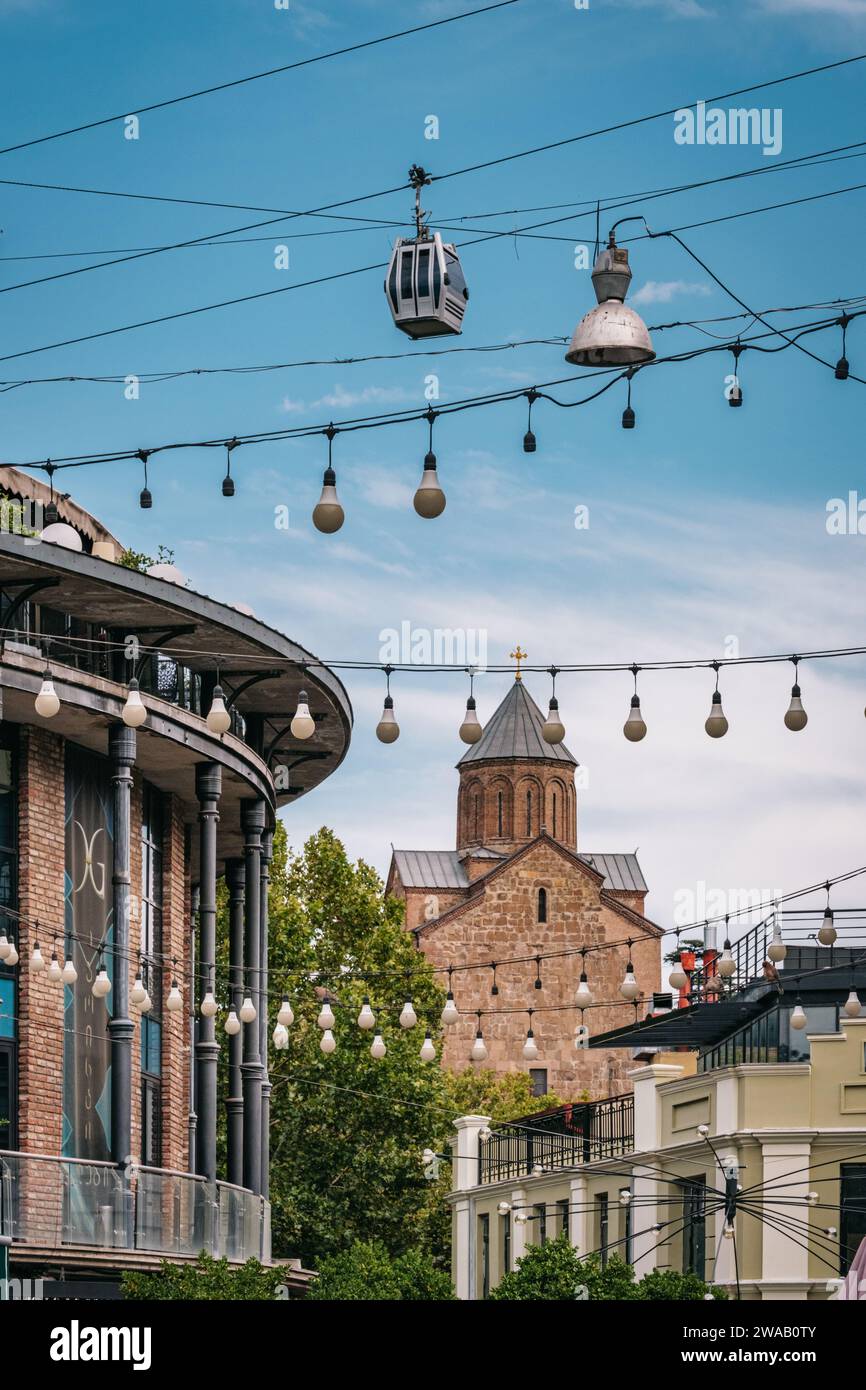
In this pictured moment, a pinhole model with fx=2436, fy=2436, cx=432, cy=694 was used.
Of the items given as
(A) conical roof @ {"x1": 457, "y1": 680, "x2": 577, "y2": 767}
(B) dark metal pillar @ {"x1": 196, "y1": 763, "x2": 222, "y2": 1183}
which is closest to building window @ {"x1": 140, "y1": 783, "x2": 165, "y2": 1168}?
(B) dark metal pillar @ {"x1": 196, "y1": 763, "x2": 222, "y2": 1183}

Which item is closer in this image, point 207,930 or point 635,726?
Result: point 635,726

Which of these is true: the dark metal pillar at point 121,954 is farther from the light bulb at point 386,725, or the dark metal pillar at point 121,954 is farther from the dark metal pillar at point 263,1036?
the light bulb at point 386,725

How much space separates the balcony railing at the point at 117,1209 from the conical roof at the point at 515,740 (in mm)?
92490

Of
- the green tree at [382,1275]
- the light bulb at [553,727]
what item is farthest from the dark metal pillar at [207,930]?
the light bulb at [553,727]

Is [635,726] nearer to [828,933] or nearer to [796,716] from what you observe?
[796,716]

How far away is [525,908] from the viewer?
11781 cm

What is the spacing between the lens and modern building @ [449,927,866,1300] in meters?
47.8

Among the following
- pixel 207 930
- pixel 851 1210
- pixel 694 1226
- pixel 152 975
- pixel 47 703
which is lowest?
pixel 694 1226

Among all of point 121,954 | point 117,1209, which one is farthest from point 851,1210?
point 121,954

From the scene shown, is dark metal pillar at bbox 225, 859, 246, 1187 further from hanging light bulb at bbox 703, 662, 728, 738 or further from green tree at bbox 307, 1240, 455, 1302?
hanging light bulb at bbox 703, 662, 728, 738

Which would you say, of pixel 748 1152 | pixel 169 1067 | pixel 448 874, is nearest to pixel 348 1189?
pixel 748 1152

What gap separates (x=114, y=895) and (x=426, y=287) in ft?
64.8

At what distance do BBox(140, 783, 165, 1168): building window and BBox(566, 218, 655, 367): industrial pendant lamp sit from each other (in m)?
21.8
